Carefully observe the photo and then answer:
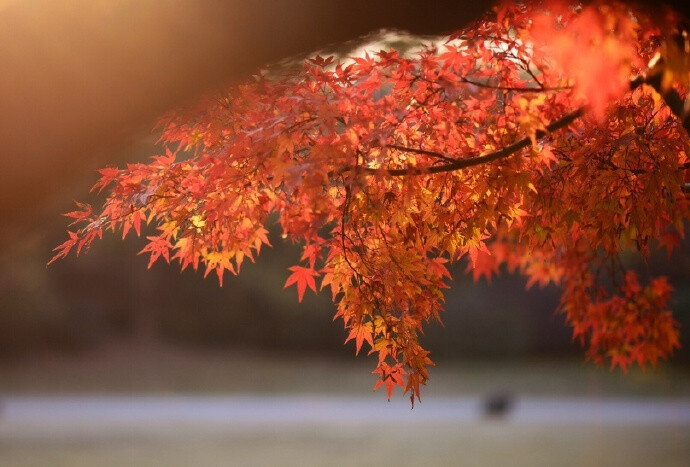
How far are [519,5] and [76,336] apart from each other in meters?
15.5

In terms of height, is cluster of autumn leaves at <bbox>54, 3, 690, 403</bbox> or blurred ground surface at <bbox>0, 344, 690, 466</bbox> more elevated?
cluster of autumn leaves at <bbox>54, 3, 690, 403</bbox>

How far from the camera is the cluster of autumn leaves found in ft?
11.1

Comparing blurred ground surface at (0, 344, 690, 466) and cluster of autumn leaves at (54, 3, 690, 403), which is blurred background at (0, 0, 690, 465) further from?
cluster of autumn leaves at (54, 3, 690, 403)

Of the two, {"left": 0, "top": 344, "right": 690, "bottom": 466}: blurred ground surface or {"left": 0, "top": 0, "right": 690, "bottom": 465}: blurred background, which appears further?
{"left": 0, "top": 344, "right": 690, "bottom": 466}: blurred ground surface

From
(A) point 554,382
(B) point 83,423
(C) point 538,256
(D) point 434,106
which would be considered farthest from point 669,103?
(A) point 554,382

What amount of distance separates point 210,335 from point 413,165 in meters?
14.3

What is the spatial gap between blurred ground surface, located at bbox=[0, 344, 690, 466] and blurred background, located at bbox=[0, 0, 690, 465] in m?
0.05

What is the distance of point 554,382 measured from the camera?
15344 millimetres

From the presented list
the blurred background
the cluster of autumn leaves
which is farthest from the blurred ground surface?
the cluster of autumn leaves

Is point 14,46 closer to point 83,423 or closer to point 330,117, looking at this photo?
point 330,117

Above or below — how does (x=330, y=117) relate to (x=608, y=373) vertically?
above

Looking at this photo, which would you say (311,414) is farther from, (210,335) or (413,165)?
(413,165)

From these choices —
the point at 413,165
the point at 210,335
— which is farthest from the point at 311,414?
the point at 413,165

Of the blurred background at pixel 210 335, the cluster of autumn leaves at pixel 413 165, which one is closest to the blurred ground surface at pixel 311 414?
A: the blurred background at pixel 210 335
